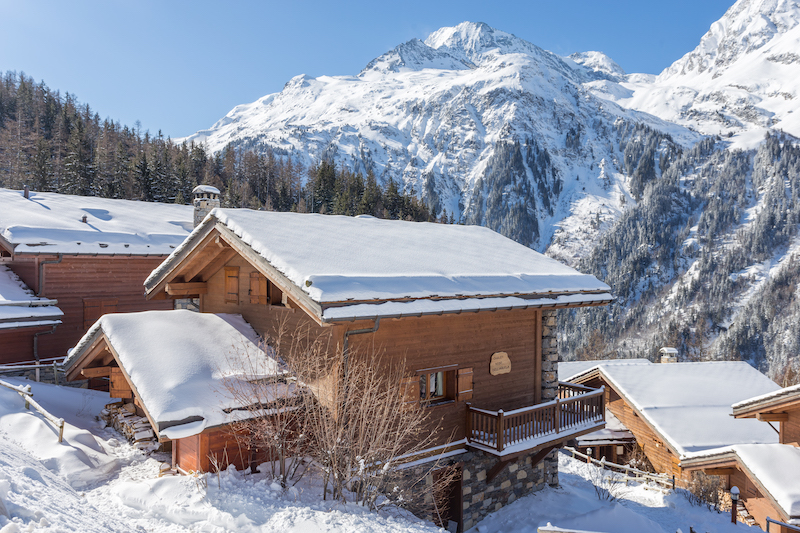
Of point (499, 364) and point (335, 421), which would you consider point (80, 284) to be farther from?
point (499, 364)

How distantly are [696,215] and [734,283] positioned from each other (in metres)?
48.9

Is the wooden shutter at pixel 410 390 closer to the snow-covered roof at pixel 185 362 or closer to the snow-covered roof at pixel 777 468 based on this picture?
the snow-covered roof at pixel 185 362

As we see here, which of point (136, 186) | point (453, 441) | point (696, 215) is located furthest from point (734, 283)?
point (453, 441)

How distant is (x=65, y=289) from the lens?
1742 cm

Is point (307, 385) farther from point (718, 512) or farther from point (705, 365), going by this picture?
point (705, 365)

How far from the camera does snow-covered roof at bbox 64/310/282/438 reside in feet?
27.4

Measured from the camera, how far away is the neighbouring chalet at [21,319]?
15.1 metres

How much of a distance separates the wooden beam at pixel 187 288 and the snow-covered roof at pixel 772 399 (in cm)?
1477

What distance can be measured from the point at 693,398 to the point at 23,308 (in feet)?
85.3

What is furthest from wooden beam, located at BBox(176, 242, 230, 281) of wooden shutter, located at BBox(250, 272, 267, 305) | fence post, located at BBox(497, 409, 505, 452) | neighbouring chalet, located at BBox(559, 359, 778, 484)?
neighbouring chalet, located at BBox(559, 359, 778, 484)

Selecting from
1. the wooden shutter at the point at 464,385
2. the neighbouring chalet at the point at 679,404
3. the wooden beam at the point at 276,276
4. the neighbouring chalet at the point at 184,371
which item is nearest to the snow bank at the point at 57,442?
the neighbouring chalet at the point at 184,371

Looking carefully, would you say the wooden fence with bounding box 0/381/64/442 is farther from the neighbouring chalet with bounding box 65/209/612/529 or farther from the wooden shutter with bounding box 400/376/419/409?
the wooden shutter with bounding box 400/376/419/409

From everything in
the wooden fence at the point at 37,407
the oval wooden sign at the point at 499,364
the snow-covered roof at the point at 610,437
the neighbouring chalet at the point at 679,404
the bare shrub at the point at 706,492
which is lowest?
the snow-covered roof at the point at 610,437

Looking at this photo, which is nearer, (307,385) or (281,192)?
(307,385)
